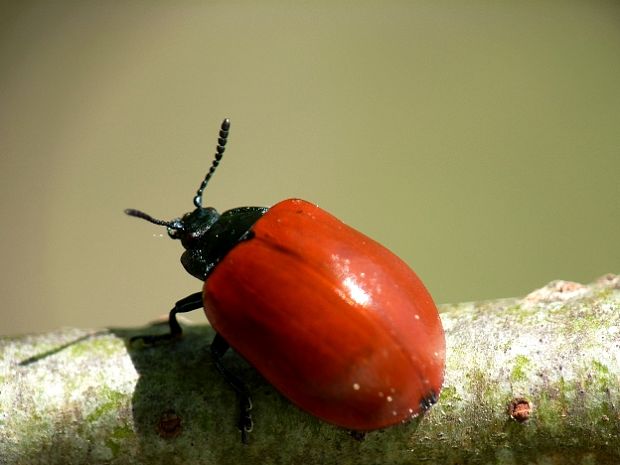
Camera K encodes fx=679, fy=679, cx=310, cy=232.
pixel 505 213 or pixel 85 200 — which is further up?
pixel 505 213

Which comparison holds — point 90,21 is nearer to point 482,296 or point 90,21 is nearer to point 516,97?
point 516,97

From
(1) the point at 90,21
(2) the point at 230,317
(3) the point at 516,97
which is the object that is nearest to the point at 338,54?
(3) the point at 516,97

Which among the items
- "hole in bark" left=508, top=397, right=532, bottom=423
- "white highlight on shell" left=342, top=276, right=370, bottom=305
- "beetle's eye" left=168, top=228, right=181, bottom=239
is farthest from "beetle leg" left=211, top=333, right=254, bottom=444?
"hole in bark" left=508, top=397, right=532, bottom=423

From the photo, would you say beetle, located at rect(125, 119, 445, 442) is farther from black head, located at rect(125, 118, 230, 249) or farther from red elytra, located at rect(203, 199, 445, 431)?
black head, located at rect(125, 118, 230, 249)

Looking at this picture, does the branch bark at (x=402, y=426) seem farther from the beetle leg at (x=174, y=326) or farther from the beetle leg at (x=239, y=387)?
the beetle leg at (x=174, y=326)

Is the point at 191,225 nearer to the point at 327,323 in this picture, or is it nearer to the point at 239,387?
the point at 239,387

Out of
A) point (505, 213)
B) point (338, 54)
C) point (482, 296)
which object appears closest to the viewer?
point (482, 296)

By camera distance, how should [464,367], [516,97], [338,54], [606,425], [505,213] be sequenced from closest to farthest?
[606,425] → [464,367] → [505,213] → [516,97] → [338,54]
